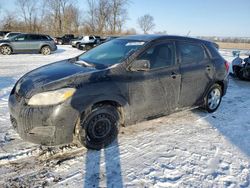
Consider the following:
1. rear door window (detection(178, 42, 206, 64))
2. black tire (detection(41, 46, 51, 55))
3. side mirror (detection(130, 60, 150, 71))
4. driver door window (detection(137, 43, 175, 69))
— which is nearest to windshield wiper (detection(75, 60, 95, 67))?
side mirror (detection(130, 60, 150, 71))

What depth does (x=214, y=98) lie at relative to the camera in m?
5.67

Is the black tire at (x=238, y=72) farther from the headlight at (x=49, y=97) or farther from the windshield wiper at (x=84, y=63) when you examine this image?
the headlight at (x=49, y=97)

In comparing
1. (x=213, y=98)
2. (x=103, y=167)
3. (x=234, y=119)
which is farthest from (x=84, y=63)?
(x=234, y=119)

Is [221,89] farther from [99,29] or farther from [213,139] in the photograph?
[99,29]

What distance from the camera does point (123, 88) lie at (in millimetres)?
3904

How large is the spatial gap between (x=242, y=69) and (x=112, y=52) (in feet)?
23.8

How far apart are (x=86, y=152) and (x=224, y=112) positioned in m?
3.49

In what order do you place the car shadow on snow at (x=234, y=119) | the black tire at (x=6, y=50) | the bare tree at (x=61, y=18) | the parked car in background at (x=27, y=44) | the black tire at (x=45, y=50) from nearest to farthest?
the car shadow on snow at (x=234, y=119) → the black tire at (x=6, y=50) → the parked car in background at (x=27, y=44) → the black tire at (x=45, y=50) → the bare tree at (x=61, y=18)

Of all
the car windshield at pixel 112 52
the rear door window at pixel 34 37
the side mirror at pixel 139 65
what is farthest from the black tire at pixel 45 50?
the side mirror at pixel 139 65

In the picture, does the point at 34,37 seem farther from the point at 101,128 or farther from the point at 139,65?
the point at 101,128

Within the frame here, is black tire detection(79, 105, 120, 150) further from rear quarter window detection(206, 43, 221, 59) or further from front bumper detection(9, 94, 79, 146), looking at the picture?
rear quarter window detection(206, 43, 221, 59)

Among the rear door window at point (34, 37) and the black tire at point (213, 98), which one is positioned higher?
the rear door window at point (34, 37)

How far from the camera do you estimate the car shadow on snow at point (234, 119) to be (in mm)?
4392

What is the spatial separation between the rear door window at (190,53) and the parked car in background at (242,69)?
5432mm
